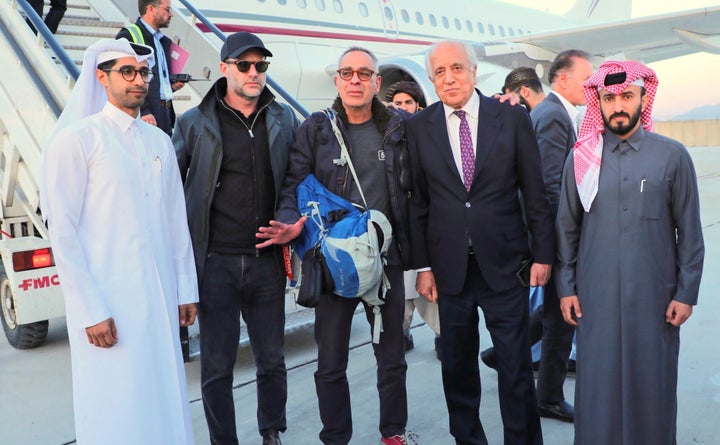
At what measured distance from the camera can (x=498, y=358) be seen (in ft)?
9.32

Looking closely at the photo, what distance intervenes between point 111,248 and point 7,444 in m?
→ 1.77

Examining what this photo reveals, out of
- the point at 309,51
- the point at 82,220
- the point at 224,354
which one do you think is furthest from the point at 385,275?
the point at 309,51

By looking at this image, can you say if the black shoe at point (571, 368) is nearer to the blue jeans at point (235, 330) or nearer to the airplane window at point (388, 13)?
Result: the blue jeans at point (235, 330)

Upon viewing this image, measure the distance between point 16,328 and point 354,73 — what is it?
359cm

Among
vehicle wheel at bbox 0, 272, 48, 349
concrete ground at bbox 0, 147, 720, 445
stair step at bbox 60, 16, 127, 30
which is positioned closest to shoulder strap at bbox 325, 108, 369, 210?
concrete ground at bbox 0, 147, 720, 445

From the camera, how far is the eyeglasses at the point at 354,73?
9.36 feet

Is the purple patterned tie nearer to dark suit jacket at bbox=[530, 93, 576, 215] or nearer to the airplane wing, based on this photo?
dark suit jacket at bbox=[530, 93, 576, 215]

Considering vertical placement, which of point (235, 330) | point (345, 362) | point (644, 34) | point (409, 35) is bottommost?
point (345, 362)

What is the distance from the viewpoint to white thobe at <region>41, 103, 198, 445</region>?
7.32 ft

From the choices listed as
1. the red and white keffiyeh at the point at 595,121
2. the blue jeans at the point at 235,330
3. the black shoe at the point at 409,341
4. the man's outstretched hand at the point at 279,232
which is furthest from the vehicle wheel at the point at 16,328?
the red and white keffiyeh at the point at 595,121

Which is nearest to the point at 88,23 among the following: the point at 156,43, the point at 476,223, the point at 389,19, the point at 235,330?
the point at 156,43

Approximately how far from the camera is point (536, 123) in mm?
3408

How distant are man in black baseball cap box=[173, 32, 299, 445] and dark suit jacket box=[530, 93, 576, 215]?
1312mm

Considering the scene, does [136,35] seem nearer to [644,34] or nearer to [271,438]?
[271,438]
